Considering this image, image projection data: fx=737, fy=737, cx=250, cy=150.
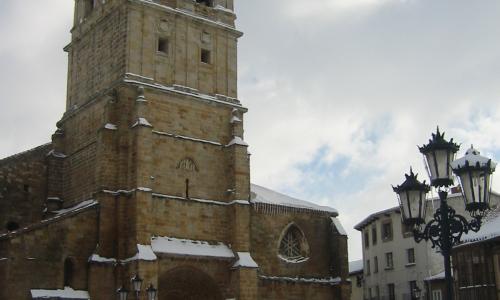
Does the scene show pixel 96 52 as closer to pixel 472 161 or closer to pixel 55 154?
pixel 55 154

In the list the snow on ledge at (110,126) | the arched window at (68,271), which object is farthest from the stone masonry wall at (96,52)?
the arched window at (68,271)

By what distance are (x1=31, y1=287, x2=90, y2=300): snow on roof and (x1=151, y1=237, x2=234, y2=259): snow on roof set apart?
11.4 ft

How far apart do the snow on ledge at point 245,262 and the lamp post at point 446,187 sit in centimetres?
2030

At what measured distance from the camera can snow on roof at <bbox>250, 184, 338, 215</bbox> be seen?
124ft

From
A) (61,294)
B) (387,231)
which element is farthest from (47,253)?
(387,231)

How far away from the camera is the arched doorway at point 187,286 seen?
32.3m

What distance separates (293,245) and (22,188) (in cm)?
1386

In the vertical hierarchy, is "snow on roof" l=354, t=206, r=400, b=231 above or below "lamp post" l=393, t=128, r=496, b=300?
above

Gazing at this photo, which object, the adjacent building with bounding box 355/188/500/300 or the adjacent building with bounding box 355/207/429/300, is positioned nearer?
the adjacent building with bounding box 355/188/500/300

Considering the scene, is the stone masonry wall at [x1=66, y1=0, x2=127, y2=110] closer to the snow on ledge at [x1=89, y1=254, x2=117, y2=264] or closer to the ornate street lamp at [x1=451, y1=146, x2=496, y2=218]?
the snow on ledge at [x1=89, y1=254, x2=117, y2=264]

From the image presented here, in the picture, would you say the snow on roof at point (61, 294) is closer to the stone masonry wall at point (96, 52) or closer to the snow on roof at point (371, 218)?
the stone masonry wall at point (96, 52)

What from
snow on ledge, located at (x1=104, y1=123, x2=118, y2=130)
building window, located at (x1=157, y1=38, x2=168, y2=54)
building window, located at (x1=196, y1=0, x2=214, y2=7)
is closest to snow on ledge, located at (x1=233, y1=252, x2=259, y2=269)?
snow on ledge, located at (x1=104, y1=123, x2=118, y2=130)

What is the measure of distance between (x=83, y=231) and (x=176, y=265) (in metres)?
4.26

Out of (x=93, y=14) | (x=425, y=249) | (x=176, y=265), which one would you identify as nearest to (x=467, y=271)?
(x=425, y=249)
